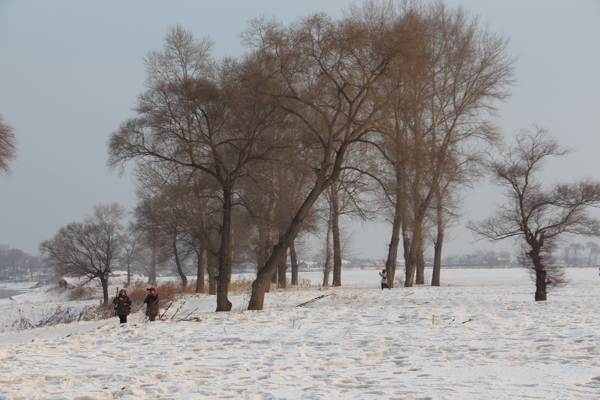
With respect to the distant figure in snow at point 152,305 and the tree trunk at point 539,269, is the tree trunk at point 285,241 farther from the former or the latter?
the tree trunk at point 539,269

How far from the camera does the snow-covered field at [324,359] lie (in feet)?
20.8

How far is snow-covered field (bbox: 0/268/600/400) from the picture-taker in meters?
6.33

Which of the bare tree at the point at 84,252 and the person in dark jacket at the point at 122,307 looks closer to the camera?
the person in dark jacket at the point at 122,307

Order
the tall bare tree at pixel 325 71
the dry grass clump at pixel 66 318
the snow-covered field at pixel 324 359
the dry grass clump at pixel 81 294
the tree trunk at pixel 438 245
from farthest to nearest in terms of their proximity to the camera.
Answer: the dry grass clump at pixel 81 294 < the tree trunk at pixel 438 245 < the dry grass clump at pixel 66 318 < the tall bare tree at pixel 325 71 < the snow-covered field at pixel 324 359

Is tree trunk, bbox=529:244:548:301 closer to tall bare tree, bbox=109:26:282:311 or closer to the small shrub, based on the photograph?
tall bare tree, bbox=109:26:282:311

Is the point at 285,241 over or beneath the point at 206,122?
beneath

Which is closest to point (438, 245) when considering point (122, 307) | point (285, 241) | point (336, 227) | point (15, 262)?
point (336, 227)

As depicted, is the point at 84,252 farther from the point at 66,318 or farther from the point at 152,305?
the point at 152,305

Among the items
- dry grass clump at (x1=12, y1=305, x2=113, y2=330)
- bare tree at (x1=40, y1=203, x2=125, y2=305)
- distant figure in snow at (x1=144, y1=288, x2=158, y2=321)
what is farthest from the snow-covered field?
bare tree at (x1=40, y1=203, x2=125, y2=305)

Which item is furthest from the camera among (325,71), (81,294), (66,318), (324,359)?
(81,294)

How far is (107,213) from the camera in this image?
6050 centimetres

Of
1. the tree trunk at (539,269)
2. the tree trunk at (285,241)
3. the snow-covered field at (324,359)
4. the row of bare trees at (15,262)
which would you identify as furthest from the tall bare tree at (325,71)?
the row of bare trees at (15,262)

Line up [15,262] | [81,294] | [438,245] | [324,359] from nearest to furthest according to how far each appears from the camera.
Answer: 1. [324,359]
2. [438,245]
3. [81,294]
4. [15,262]

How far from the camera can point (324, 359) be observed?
8.34 metres
